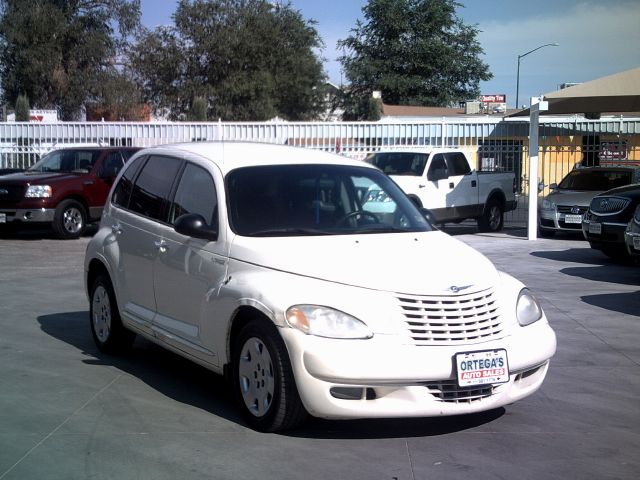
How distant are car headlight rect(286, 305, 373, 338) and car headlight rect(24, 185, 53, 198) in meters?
12.8

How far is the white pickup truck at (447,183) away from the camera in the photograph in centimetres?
1780

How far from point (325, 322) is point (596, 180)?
13.8 metres

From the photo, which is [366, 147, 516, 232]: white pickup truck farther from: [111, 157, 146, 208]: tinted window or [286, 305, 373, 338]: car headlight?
[286, 305, 373, 338]: car headlight

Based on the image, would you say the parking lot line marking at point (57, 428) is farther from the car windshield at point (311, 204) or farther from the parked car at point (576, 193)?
the parked car at point (576, 193)

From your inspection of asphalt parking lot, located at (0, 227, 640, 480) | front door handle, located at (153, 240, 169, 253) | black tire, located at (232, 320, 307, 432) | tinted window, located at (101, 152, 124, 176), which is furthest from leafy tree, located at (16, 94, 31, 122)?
black tire, located at (232, 320, 307, 432)

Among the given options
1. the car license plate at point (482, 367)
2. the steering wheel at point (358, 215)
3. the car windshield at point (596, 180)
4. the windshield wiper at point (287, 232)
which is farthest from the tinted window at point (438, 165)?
the car license plate at point (482, 367)

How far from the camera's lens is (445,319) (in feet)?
16.7

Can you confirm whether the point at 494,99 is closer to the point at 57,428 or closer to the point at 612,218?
the point at 612,218

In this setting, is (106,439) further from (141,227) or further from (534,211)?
(534,211)

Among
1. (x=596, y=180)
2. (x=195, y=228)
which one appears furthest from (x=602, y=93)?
(x=195, y=228)

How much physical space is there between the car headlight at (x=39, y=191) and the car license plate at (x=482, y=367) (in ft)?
43.6

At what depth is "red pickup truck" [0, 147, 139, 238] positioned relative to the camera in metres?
16.6

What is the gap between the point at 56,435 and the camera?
17.6 feet

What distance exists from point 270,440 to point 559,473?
5.61 ft
